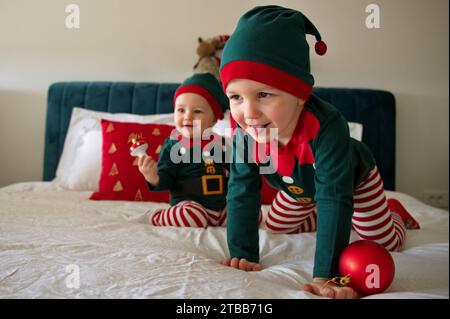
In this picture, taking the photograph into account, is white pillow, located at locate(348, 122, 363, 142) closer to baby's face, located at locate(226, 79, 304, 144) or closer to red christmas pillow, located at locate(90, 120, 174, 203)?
red christmas pillow, located at locate(90, 120, 174, 203)

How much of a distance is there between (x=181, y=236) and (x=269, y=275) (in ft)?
0.92

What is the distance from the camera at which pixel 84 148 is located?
1.53 metres

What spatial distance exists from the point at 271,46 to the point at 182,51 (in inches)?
19.7

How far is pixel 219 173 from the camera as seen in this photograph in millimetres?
1076

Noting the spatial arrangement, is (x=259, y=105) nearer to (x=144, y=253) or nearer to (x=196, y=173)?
(x=144, y=253)

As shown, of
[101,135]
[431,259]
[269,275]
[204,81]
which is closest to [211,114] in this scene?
[204,81]

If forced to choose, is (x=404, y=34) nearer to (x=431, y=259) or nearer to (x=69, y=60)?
(x=431, y=259)

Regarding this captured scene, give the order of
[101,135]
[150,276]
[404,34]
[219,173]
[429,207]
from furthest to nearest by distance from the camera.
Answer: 1. [101,135]
2. [429,207]
3. [219,173]
4. [404,34]
5. [150,276]

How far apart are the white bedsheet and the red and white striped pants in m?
0.05

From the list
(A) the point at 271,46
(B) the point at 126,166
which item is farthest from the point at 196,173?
(A) the point at 271,46

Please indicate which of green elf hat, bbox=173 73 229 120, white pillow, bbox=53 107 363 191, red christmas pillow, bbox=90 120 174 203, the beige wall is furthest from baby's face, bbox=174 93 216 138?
white pillow, bbox=53 107 363 191

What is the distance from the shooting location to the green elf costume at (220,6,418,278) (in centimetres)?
59
